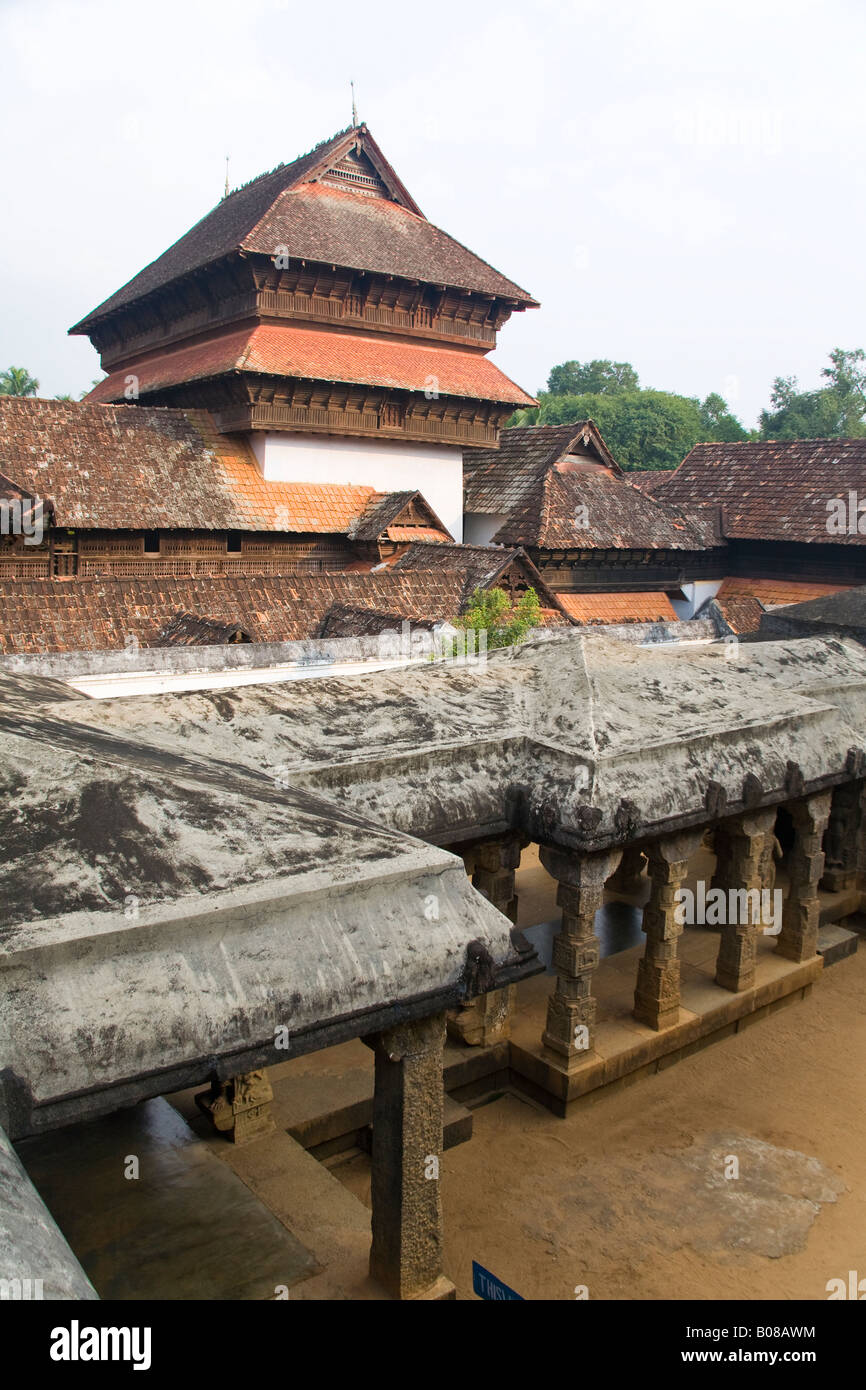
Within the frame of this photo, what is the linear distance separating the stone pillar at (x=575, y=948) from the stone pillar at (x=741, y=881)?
1.73 meters

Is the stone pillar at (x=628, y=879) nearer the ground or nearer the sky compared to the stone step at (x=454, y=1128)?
nearer the sky

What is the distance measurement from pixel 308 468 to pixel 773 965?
48.8 ft

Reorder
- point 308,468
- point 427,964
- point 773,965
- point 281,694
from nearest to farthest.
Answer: point 427,964, point 281,694, point 773,965, point 308,468

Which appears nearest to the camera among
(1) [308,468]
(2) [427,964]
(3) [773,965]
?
(2) [427,964]

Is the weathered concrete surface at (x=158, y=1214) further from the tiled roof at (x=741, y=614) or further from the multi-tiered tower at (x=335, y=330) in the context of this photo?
the tiled roof at (x=741, y=614)

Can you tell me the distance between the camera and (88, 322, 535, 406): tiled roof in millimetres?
20750

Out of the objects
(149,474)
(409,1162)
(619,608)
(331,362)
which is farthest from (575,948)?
(619,608)

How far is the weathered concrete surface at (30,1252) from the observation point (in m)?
2.97

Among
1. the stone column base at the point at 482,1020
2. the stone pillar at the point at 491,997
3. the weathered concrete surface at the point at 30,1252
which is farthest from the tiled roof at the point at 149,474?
the weathered concrete surface at the point at 30,1252

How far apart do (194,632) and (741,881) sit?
8.03 metres

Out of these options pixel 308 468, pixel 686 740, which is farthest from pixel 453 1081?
pixel 308 468
